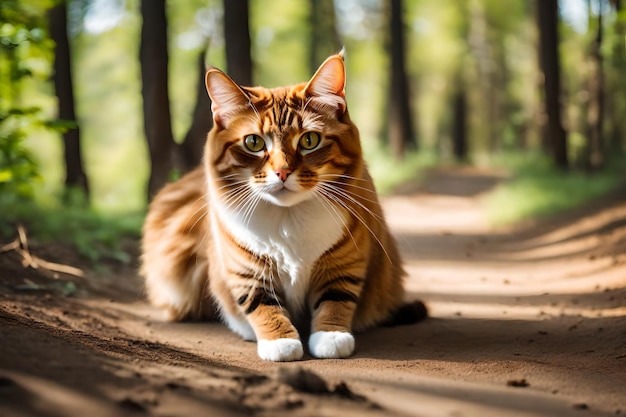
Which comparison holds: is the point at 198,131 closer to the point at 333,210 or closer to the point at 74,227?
the point at 74,227

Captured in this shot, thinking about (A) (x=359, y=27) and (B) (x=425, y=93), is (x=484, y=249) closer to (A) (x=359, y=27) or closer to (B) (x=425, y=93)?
(A) (x=359, y=27)

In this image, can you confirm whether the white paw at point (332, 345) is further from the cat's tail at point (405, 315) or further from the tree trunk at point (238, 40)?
the tree trunk at point (238, 40)

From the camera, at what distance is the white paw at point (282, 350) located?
10.9 ft

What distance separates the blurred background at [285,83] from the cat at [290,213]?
679mm

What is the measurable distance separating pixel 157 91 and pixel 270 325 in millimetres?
4693

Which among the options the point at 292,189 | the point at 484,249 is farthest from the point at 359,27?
the point at 292,189

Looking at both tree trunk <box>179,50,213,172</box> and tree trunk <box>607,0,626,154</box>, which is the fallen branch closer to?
tree trunk <box>179,50,213,172</box>

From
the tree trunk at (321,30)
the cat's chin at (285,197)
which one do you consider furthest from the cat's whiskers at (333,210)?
the tree trunk at (321,30)

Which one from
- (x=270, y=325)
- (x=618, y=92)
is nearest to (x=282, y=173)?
(x=270, y=325)

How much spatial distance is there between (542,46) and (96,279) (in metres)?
10.8

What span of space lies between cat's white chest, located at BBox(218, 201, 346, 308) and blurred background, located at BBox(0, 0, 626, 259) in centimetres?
109

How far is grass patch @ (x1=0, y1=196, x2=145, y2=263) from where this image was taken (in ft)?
20.6

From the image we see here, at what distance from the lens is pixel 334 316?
3.63 meters

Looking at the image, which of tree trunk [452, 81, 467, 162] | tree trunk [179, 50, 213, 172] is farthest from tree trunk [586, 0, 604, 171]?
tree trunk [452, 81, 467, 162]
